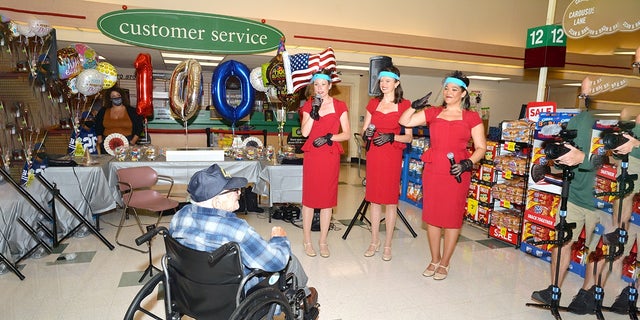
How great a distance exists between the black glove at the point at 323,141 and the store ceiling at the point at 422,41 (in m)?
3.90

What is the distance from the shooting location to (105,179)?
13.5 ft

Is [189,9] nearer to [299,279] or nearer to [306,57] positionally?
[306,57]

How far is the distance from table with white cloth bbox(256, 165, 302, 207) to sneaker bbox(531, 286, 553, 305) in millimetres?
2614

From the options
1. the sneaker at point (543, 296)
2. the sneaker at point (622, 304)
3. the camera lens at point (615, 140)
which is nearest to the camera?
the camera lens at point (615, 140)

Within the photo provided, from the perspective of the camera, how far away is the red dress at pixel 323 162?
334cm

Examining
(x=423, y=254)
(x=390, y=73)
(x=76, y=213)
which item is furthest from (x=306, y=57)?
(x=76, y=213)

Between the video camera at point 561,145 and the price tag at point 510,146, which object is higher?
the video camera at point 561,145

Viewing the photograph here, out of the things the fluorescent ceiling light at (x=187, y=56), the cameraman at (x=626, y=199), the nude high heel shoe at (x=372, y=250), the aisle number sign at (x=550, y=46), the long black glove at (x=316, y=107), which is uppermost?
the fluorescent ceiling light at (x=187, y=56)

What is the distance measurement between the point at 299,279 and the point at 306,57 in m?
2.92

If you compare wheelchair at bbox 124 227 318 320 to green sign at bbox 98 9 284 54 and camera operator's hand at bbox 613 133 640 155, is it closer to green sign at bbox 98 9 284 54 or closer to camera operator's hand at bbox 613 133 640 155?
camera operator's hand at bbox 613 133 640 155

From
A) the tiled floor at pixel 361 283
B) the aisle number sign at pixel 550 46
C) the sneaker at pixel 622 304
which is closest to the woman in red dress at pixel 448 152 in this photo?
the tiled floor at pixel 361 283

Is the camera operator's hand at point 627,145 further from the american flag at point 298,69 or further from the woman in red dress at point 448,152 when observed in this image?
the american flag at point 298,69

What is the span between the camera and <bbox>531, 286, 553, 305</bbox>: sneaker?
2751 mm

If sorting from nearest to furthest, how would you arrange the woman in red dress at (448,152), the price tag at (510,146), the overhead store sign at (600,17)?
the woman in red dress at (448,152)
the overhead store sign at (600,17)
the price tag at (510,146)
